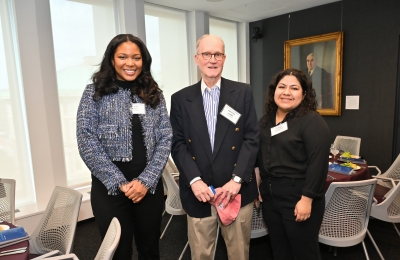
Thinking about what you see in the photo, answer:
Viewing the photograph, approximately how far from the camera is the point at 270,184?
1698mm

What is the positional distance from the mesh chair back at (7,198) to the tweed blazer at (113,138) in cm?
105

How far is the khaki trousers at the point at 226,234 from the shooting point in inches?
63.1

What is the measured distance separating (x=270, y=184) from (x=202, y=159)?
0.47 m

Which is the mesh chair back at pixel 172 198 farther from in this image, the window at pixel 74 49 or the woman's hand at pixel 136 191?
the window at pixel 74 49

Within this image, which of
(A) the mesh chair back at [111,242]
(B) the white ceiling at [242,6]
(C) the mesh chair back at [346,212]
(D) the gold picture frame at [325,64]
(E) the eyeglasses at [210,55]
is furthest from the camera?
(D) the gold picture frame at [325,64]

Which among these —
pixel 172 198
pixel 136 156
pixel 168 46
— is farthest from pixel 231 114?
pixel 168 46

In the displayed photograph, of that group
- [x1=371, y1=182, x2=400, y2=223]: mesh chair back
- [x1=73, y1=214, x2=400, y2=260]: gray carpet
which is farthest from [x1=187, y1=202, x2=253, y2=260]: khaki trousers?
[x1=371, y1=182, x2=400, y2=223]: mesh chair back

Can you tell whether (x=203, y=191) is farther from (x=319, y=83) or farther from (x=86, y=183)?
(x=319, y=83)

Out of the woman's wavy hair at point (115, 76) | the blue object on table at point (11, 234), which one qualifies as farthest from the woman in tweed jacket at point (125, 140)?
the blue object on table at point (11, 234)

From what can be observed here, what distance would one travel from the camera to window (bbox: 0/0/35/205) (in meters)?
2.96

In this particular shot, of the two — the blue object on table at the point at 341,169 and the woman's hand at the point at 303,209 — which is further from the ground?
the woman's hand at the point at 303,209

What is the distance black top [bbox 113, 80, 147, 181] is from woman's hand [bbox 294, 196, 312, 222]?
35.7 inches

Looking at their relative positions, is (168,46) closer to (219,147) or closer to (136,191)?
(219,147)

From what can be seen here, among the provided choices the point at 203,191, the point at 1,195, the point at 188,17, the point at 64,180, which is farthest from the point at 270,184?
the point at 188,17
